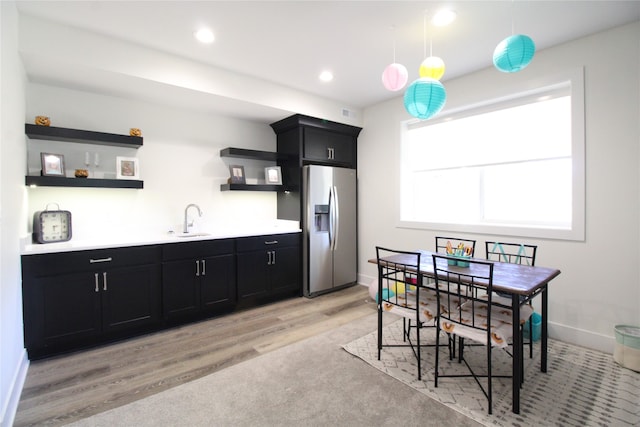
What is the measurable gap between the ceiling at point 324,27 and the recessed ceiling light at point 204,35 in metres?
0.06

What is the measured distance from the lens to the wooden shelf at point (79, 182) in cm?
281

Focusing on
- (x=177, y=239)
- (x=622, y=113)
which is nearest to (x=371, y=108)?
(x=622, y=113)

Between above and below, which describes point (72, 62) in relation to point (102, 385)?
above

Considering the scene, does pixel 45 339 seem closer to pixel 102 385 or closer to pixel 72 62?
pixel 102 385

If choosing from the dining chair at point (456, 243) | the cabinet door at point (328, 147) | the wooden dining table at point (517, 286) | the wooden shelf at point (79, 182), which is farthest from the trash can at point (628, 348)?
the wooden shelf at point (79, 182)

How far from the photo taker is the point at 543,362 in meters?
2.44

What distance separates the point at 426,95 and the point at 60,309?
3464 mm

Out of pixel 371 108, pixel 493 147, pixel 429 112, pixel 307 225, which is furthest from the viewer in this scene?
pixel 371 108

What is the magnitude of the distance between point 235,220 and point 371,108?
2.67 m

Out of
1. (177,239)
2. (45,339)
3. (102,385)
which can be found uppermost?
(177,239)

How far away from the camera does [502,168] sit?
359 centimetres

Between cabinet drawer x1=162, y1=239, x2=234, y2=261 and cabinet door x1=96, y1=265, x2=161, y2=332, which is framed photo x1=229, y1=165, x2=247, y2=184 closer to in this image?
cabinet drawer x1=162, y1=239, x2=234, y2=261

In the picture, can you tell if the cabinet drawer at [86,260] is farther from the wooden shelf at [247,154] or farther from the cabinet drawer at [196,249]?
the wooden shelf at [247,154]

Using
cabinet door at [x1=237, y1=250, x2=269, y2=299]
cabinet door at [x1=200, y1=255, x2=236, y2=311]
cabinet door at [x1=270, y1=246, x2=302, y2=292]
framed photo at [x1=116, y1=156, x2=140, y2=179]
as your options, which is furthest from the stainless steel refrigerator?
framed photo at [x1=116, y1=156, x2=140, y2=179]
